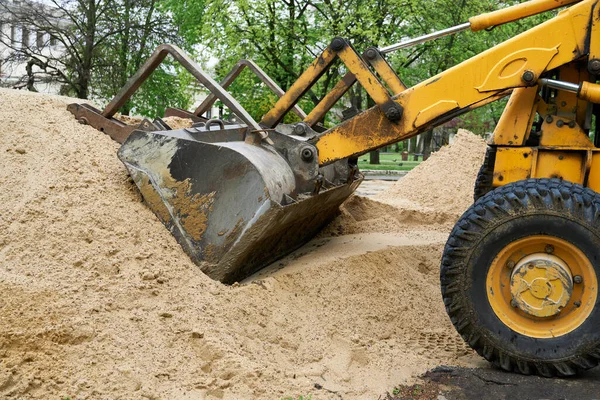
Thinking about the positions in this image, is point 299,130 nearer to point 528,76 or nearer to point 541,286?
point 528,76

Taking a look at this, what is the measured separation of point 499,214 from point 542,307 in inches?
23.2

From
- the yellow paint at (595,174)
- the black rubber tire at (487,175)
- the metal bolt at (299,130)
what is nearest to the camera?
the yellow paint at (595,174)

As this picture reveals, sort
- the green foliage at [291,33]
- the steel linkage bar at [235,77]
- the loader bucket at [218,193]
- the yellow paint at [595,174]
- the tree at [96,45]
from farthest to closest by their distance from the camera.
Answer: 1. the tree at [96,45]
2. the green foliage at [291,33]
3. the steel linkage bar at [235,77]
4. the loader bucket at [218,193]
5. the yellow paint at [595,174]

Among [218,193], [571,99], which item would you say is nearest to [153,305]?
[218,193]

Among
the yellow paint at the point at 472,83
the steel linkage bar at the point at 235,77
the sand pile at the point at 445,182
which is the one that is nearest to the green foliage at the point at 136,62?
the sand pile at the point at 445,182

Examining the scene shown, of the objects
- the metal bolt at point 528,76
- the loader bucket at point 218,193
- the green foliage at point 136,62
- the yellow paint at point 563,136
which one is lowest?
the green foliage at point 136,62

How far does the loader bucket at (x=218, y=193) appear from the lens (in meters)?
5.12

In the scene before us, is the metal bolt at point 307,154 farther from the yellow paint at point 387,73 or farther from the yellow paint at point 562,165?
the yellow paint at point 562,165

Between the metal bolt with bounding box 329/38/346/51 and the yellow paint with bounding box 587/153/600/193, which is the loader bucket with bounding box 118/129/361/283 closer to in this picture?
the metal bolt with bounding box 329/38/346/51

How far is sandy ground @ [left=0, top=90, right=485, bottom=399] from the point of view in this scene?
3934 millimetres

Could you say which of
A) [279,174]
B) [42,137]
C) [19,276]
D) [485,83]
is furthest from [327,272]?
[42,137]

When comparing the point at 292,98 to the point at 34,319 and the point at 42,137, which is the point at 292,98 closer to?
the point at 42,137

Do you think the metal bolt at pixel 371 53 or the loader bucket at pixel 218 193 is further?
the metal bolt at pixel 371 53

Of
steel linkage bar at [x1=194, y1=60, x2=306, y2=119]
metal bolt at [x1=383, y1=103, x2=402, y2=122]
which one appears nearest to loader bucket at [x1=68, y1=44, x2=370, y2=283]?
metal bolt at [x1=383, y1=103, x2=402, y2=122]
